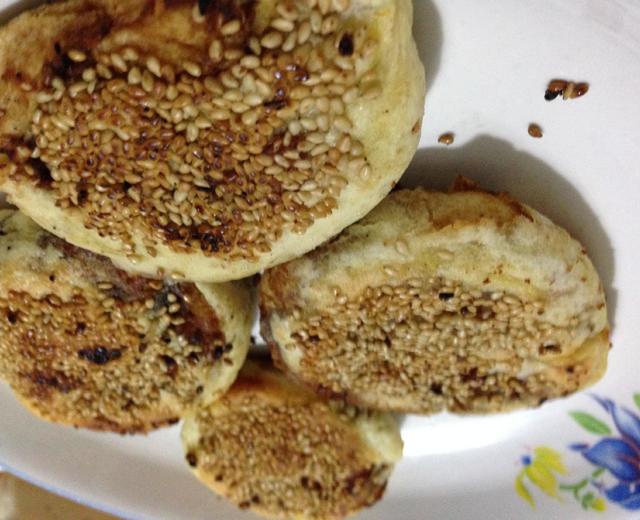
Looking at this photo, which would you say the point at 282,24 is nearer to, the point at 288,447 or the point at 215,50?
the point at 215,50

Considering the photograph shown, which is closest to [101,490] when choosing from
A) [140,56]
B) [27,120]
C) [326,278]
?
[326,278]

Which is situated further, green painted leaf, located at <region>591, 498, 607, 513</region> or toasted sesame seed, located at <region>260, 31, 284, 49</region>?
green painted leaf, located at <region>591, 498, 607, 513</region>

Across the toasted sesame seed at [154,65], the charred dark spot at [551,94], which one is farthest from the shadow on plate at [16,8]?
the charred dark spot at [551,94]

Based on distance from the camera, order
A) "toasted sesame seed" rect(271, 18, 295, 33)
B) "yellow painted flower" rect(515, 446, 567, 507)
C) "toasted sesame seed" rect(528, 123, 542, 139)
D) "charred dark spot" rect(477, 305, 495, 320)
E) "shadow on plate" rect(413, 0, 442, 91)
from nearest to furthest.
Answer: "toasted sesame seed" rect(271, 18, 295, 33) < "shadow on plate" rect(413, 0, 442, 91) < "toasted sesame seed" rect(528, 123, 542, 139) < "charred dark spot" rect(477, 305, 495, 320) < "yellow painted flower" rect(515, 446, 567, 507)

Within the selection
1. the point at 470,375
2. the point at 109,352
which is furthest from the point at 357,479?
the point at 109,352

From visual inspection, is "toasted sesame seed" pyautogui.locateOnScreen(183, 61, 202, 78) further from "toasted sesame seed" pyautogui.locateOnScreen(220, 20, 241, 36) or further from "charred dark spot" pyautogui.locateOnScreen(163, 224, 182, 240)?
"charred dark spot" pyautogui.locateOnScreen(163, 224, 182, 240)

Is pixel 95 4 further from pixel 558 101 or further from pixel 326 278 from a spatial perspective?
pixel 558 101

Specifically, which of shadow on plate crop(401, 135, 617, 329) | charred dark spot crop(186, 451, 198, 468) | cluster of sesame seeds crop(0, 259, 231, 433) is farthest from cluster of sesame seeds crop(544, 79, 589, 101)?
charred dark spot crop(186, 451, 198, 468)

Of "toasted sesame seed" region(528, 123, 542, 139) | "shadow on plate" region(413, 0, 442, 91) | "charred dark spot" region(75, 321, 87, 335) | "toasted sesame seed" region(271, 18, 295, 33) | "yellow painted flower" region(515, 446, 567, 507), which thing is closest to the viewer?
"toasted sesame seed" region(271, 18, 295, 33)
